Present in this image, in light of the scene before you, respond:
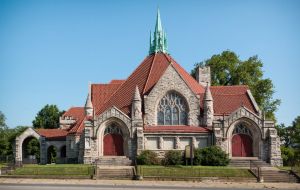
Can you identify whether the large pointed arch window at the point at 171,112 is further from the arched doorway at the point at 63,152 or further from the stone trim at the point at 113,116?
A: the arched doorway at the point at 63,152

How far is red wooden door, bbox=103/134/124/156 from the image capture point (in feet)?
137

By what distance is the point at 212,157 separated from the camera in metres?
38.2

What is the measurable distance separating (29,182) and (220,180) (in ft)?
43.9

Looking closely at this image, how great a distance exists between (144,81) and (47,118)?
37.6 m

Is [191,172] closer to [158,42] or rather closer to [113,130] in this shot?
[113,130]

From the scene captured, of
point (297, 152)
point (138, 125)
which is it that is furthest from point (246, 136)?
point (297, 152)

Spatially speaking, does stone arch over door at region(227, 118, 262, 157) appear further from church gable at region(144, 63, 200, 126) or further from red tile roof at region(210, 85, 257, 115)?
church gable at region(144, 63, 200, 126)

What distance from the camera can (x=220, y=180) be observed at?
31.7 meters

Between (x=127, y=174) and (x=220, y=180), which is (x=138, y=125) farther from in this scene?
(x=220, y=180)

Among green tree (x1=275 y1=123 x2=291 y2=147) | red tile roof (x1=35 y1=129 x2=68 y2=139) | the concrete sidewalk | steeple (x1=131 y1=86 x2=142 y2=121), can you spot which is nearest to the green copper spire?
steeple (x1=131 y1=86 x2=142 y2=121)

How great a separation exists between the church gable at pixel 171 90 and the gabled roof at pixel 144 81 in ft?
2.15

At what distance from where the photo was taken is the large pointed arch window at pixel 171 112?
42.9m

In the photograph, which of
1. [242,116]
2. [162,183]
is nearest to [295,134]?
[242,116]

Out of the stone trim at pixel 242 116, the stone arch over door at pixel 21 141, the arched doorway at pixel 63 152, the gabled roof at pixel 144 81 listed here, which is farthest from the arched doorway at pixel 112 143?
the stone trim at pixel 242 116
